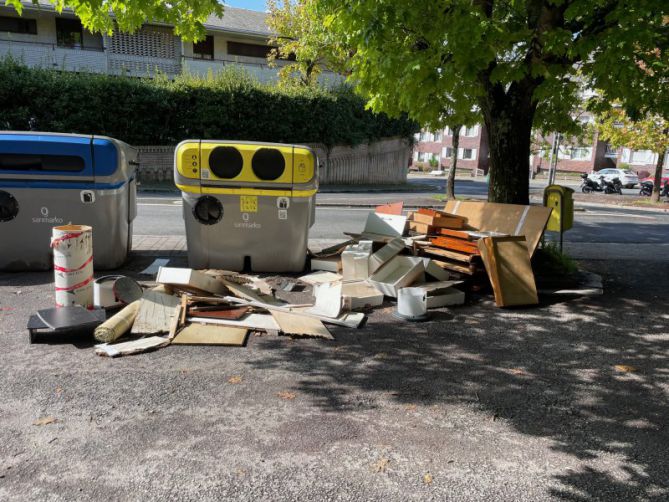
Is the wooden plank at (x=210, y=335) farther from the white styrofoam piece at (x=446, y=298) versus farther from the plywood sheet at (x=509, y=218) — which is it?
the plywood sheet at (x=509, y=218)

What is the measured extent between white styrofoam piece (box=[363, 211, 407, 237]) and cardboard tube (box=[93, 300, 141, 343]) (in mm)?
3737

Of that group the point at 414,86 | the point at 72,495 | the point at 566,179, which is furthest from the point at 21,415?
the point at 566,179

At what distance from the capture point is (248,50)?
3406cm

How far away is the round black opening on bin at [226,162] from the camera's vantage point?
637 cm

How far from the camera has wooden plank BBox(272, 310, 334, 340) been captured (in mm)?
4719

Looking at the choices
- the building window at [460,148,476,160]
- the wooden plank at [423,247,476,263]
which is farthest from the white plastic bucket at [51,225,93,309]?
the building window at [460,148,476,160]

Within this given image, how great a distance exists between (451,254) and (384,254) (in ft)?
2.75

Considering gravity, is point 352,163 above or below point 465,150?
below

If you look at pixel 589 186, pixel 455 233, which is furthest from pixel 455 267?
pixel 589 186

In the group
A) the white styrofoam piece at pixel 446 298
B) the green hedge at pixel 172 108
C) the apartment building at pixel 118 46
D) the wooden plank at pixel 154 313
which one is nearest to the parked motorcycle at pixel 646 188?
the green hedge at pixel 172 108

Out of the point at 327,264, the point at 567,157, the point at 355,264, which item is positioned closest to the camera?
the point at 355,264

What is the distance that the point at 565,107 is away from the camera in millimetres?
8344

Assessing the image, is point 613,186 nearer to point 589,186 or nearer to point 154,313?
point 589,186

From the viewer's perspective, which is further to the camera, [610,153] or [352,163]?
[610,153]
